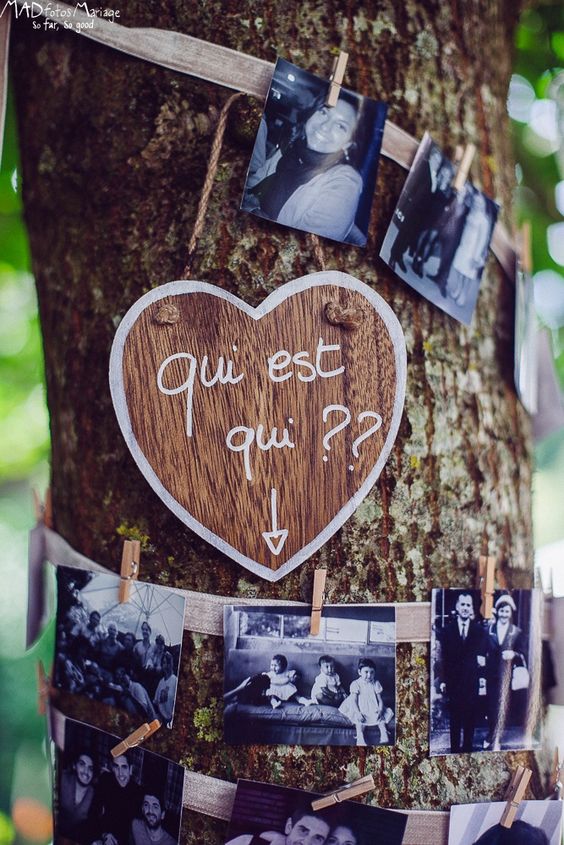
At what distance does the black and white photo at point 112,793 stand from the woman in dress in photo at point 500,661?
0.40 m

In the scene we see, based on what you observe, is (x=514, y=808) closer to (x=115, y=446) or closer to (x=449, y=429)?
(x=449, y=429)

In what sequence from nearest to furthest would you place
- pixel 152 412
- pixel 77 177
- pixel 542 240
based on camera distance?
1. pixel 152 412
2. pixel 77 177
3. pixel 542 240

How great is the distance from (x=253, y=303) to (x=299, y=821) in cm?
62

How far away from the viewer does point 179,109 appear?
918mm

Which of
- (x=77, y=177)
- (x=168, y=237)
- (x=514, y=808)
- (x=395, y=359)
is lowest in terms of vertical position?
(x=514, y=808)

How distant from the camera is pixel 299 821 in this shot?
830 millimetres

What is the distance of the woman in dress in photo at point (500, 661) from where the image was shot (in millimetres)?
909

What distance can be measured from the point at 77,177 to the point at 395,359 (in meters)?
0.51

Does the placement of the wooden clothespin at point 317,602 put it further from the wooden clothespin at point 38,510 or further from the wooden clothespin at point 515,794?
the wooden clothespin at point 38,510

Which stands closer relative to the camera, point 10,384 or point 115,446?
point 115,446

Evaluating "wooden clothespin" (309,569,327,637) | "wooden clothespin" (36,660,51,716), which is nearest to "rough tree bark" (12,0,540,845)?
"wooden clothespin" (309,569,327,637)

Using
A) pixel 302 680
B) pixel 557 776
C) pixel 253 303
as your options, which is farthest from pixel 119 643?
pixel 557 776

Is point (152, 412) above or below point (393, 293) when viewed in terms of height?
below

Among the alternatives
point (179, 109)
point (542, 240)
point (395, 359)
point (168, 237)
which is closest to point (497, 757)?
point (395, 359)
